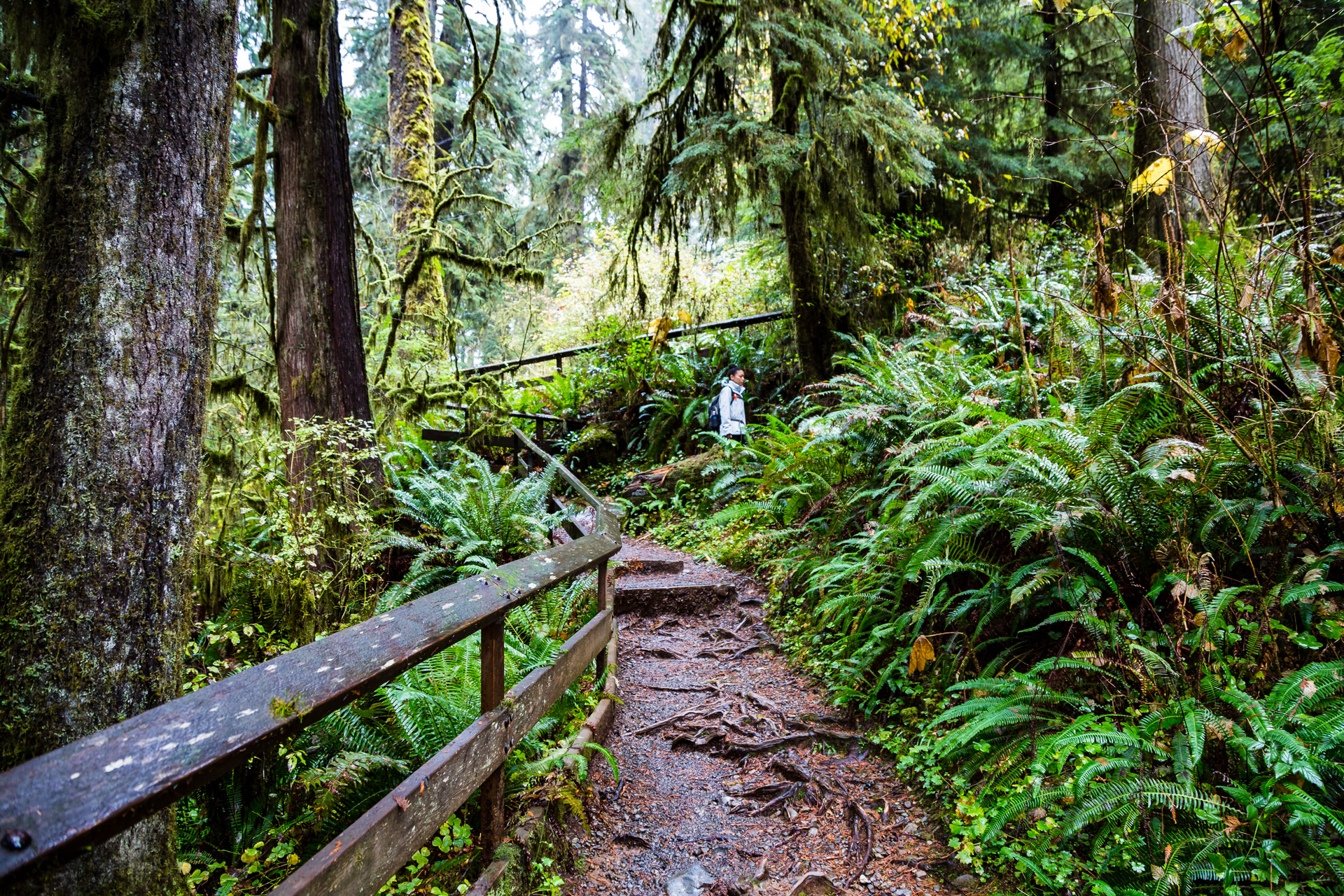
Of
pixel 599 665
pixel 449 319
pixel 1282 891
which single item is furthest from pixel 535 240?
pixel 1282 891

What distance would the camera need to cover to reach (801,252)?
8.71 m

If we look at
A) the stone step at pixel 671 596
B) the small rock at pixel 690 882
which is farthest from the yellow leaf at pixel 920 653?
the stone step at pixel 671 596

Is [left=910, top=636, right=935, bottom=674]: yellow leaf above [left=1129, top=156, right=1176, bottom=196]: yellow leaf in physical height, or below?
below

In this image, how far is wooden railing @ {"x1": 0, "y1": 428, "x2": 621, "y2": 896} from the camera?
1.02 m

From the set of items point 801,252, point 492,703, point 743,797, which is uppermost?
point 801,252

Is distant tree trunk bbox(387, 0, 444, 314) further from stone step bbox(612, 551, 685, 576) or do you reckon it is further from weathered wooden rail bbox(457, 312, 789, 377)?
stone step bbox(612, 551, 685, 576)

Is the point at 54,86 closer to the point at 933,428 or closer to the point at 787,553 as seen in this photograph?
the point at 933,428

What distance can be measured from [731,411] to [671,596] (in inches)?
170

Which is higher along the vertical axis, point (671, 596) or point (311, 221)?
point (311, 221)

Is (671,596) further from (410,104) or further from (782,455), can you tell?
(410,104)

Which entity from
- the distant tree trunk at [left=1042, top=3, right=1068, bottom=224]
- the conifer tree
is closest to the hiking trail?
the conifer tree

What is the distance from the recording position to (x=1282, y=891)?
2041 mm

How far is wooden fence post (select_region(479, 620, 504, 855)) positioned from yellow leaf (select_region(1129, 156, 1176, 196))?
10.6 feet

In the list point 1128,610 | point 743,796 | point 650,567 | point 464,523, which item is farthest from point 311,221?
point 1128,610
